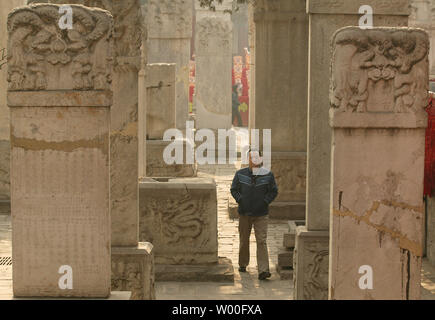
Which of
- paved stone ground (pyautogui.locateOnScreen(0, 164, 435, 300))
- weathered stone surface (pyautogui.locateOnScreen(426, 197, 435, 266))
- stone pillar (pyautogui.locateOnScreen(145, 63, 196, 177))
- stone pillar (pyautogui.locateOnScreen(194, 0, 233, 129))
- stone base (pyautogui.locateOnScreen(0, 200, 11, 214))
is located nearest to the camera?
paved stone ground (pyautogui.locateOnScreen(0, 164, 435, 300))

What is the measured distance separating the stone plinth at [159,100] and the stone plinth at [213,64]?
Answer: 22.6 ft

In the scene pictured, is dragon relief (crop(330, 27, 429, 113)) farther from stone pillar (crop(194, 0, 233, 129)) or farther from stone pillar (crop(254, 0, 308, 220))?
stone pillar (crop(194, 0, 233, 129))

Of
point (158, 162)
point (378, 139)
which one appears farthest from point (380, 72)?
point (158, 162)

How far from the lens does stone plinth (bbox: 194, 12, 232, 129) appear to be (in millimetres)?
23688

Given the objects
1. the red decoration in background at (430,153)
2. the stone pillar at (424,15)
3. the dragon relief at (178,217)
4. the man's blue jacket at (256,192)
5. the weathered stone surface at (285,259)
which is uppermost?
the stone pillar at (424,15)

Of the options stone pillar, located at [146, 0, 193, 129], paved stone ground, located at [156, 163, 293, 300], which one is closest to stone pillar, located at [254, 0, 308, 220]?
paved stone ground, located at [156, 163, 293, 300]

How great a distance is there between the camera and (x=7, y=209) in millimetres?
13273

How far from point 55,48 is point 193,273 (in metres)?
4.48

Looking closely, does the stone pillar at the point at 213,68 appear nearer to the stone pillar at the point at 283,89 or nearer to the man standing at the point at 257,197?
the stone pillar at the point at 283,89

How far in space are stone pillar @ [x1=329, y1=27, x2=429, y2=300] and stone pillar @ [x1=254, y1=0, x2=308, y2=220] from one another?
745 centimetres

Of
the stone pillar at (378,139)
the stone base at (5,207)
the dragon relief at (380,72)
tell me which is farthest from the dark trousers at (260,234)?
the stone base at (5,207)

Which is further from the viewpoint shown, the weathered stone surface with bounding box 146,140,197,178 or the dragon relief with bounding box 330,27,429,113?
the weathered stone surface with bounding box 146,140,197,178

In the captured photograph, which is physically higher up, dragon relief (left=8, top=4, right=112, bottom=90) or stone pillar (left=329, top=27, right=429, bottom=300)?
dragon relief (left=8, top=4, right=112, bottom=90)

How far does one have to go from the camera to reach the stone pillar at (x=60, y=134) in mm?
5473
